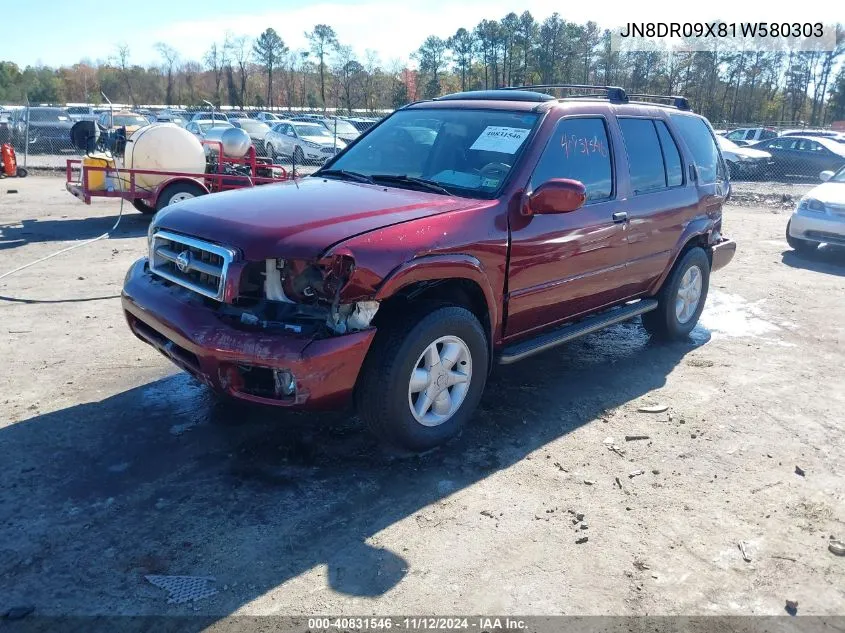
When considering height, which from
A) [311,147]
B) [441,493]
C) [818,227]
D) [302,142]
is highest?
[302,142]

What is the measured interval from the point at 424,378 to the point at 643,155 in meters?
2.79

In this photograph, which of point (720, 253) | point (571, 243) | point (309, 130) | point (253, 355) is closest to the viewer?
point (253, 355)

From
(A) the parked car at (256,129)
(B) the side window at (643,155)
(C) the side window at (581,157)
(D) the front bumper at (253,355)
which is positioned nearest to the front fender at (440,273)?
(D) the front bumper at (253,355)

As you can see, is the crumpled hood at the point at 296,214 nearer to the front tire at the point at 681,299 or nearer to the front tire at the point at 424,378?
the front tire at the point at 424,378

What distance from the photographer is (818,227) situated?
10125 millimetres

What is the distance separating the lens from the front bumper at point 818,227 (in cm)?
1001

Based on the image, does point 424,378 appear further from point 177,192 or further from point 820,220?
point 820,220

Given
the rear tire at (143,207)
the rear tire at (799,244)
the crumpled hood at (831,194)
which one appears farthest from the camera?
the rear tire at (143,207)

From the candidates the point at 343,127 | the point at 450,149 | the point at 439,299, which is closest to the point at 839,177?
the point at 450,149

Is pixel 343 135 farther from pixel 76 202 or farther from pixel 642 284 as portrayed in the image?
pixel 642 284

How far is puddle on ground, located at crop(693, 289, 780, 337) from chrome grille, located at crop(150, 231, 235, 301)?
473 centimetres

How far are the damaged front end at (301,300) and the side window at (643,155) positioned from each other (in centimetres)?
267

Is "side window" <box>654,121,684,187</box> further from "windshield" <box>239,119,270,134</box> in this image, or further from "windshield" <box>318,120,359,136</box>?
"windshield" <box>239,119,270,134</box>

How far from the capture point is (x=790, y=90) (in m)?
55.4
